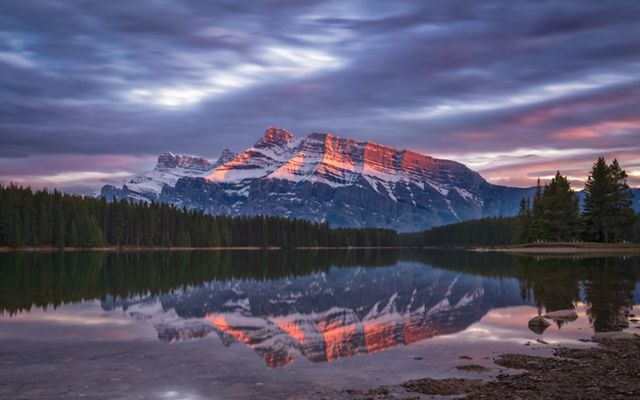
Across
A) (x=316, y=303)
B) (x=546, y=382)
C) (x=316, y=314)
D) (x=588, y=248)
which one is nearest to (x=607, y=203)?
(x=588, y=248)

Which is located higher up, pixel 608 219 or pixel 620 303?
pixel 608 219

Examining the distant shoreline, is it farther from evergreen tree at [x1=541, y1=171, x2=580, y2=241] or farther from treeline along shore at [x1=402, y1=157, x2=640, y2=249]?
evergreen tree at [x1=541, y1=171, x2=580, y2=241]

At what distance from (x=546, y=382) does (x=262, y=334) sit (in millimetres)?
16206

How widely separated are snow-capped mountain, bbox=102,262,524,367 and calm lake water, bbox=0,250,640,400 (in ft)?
0.29

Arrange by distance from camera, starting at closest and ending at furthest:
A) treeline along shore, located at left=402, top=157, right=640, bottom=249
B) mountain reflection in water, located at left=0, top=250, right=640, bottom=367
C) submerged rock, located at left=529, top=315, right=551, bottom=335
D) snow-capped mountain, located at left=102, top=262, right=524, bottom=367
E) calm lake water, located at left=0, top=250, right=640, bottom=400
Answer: calm lake water, located at left=0, top=250, right=640, bottom=400 < snow-capped mountain, located at left=102, top=262, right=524, bottom=367 < mountain reflection in water, located at left=0, top=250, right=640, bottom=367 < submerged rock, located at left=529, top=315, right=551, bottom=335 < treeline along shore, located at left=402, top=157, right=640, bottom=249

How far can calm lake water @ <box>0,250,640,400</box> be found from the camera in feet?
67.2

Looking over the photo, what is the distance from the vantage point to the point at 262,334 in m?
31.6

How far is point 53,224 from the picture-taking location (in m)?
181

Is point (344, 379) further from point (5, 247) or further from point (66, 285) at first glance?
point (5, 247)

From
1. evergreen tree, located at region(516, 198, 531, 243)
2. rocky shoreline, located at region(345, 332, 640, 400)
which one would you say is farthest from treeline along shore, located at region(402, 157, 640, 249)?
rocky shoreline, located at region(345, 332, 640, 400)

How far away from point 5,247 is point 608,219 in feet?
516

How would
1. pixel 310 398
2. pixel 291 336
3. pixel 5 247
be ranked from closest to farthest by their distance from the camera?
pixel 310 398 < pixel 291 336 < pixel 5 247

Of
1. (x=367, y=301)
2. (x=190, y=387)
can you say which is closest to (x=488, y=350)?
(x=190, y=387)

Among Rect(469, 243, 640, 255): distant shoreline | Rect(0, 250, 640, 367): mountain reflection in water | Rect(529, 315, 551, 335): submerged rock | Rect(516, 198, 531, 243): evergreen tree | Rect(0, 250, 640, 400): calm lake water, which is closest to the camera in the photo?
Rect(0, 250, 640, 400): calm lake water
